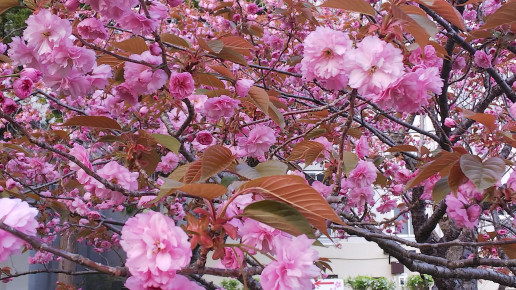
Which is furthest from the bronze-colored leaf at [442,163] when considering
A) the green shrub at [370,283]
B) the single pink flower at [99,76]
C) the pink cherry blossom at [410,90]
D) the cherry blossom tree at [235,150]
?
the green shrub at [370,283]

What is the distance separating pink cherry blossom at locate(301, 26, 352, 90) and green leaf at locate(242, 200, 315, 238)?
428mm

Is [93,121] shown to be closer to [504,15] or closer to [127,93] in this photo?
[127,93]

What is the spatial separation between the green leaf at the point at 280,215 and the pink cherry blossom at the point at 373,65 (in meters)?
0.37

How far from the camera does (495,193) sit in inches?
52.9

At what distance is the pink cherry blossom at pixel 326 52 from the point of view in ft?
3.42

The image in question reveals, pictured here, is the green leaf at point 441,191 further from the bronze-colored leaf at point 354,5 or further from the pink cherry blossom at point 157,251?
the pink cherry blossom at point 157,251

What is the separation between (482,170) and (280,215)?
660 mm

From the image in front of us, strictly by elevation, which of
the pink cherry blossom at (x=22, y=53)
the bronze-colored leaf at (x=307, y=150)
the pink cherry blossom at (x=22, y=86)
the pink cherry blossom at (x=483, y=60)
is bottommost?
the bronze-colored leaf at (x=307, y=150)

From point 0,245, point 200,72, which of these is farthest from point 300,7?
point 0,245

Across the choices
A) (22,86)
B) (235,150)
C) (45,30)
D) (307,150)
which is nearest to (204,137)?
(235,150)

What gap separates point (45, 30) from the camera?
1106 mm

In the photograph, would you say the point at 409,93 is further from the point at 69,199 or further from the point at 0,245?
the point at 69,199

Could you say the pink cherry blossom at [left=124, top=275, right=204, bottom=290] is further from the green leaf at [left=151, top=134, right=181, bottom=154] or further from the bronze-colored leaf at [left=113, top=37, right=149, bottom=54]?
the bronze-colored leaf at [left=113, top=37, right=149, bottom=54]

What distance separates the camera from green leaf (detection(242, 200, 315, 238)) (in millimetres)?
714
